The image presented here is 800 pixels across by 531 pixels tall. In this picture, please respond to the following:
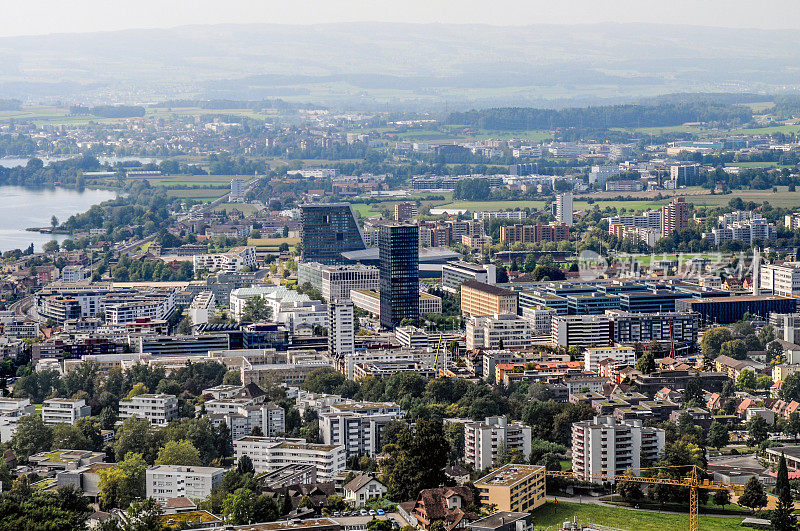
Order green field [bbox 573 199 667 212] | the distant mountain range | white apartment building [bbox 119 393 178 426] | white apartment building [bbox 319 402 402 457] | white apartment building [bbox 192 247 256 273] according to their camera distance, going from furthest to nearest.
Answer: the distant mountain range < green field [bbox 573 199 667 212] < white apartment building [bbox 192 247 256 273] < white apartment building [bbox 119 393 178 426] < white apartment building [bbox 319 402 402 457]

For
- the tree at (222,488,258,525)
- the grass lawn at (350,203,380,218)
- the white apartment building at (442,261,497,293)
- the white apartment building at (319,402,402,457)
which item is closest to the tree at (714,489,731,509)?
the white apartment building at (319,402,402,457)

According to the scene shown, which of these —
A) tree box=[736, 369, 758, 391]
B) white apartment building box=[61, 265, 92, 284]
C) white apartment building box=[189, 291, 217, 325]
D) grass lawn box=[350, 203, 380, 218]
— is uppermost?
tree box=[736, 369, 758, 391]

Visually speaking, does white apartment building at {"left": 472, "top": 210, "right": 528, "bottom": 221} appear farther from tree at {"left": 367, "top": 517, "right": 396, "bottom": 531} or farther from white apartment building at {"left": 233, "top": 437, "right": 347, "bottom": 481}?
tree at {"left": 367, "top": 517, "right": 396, "bottom": 531}

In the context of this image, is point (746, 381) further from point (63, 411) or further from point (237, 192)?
point (237, 192)

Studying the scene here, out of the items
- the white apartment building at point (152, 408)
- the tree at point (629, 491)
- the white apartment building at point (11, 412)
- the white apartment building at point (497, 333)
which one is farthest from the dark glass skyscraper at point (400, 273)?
the tree at point (629, 491)

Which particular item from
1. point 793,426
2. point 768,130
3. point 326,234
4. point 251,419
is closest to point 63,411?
point 251,419

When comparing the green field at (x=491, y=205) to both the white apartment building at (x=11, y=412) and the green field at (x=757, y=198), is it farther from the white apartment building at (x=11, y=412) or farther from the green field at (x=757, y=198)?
the white apartment building at (x=11, y=412)
